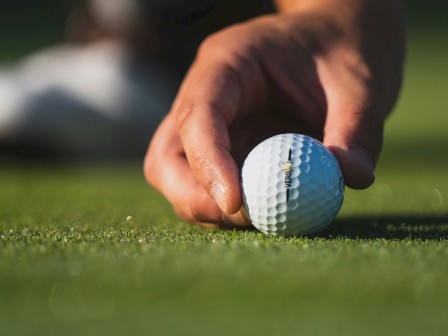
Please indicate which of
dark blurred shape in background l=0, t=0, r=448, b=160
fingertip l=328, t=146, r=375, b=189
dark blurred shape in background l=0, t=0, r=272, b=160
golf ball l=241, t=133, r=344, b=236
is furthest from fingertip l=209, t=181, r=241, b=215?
dark blurred shape in background l=0, t=0, r=272, b=160

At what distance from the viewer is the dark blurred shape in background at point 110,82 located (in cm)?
714

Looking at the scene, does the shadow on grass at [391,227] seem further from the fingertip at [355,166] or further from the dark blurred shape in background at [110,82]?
the dark blurred shape in background at [110,82]

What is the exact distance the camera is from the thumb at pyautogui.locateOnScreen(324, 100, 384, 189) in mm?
3029

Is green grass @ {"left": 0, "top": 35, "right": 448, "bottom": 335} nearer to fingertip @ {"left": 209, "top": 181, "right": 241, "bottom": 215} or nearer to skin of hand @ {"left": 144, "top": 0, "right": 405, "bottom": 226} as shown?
fingertip @ {"left": 209, "top": 181, "right": 241, "bottom": 215}

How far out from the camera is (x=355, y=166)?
3.01m

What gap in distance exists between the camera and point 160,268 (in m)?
2.27

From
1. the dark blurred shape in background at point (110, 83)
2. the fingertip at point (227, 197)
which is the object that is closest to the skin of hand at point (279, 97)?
the fingertip at point (227, 197)

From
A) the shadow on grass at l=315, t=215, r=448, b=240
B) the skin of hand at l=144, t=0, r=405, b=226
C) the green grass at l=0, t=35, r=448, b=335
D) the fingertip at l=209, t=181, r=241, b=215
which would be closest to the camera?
the green grass at l=0, t=35, r=448, b=335

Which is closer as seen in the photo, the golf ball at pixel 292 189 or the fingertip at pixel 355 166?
the golf ball at pixel 292 189

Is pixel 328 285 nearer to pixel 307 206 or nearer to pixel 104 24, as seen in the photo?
pixel 307 206

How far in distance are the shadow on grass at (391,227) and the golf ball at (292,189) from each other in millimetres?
136

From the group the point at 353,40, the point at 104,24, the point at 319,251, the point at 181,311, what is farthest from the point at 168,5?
the point at 181,311

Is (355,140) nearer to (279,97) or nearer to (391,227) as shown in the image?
(391,227)

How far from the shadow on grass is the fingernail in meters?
0.44
